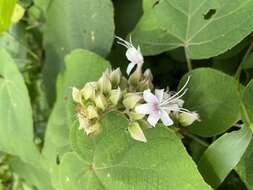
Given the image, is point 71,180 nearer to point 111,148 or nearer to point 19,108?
point 111,148

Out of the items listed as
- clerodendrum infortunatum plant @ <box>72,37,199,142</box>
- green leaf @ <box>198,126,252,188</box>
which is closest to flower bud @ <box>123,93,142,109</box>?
clerodendrum infortunatum plant @ <box>72,37,199,142</box>

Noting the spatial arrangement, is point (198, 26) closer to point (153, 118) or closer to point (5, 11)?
point (153, 118)

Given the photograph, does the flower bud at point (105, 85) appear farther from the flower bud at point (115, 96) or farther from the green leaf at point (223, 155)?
the green leaf at point (223, 155)

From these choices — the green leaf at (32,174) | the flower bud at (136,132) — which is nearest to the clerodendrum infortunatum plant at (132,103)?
the flower bud at (136,132)

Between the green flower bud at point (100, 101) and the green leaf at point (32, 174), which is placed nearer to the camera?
the green flower bud at point (100, 101)

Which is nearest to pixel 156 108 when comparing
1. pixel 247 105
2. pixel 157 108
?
pixel 157 108

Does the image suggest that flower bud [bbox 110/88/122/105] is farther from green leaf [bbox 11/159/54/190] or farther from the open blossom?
green leaf [bbox 11/159/54/190]
